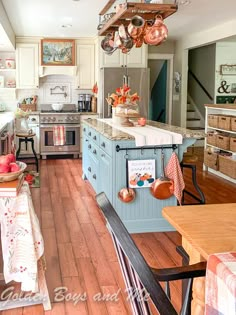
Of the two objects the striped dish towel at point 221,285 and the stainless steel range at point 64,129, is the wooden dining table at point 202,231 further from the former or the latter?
the stainless steel range at point 64,129

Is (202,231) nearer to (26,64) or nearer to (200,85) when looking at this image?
(26,64)

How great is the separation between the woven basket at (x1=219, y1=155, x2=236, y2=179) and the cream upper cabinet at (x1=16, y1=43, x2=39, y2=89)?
4.01 metres

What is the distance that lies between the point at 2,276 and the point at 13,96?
6.01 meters

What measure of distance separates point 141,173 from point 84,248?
84 cm

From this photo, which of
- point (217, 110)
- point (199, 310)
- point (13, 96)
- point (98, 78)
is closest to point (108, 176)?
point (199, 310)

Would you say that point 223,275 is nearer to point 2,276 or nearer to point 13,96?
point 2,276

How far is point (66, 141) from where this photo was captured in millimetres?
7902

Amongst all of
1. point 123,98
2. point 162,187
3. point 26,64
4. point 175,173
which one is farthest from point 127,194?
point 26,64

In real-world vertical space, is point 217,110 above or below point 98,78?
below

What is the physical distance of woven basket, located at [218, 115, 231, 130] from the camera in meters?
5.81

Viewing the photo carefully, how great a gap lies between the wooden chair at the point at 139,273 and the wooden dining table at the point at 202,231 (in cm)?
8

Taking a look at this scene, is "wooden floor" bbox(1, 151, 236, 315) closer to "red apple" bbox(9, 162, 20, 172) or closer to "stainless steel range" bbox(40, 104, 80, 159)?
"red apple" bbox(9, 162, 20, 172)

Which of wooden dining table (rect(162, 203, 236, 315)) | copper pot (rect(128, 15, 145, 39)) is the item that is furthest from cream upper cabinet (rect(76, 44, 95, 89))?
wooden dining table (rect(162, 203, 236, 315))

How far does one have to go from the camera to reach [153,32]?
12.3 feet
